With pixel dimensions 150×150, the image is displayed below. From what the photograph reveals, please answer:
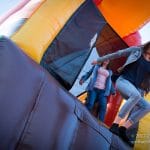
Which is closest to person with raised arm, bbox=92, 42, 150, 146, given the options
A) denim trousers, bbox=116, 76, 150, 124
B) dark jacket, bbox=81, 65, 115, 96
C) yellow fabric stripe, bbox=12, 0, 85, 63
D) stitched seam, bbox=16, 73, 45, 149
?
denim trousers, bbox=116, 76, 150, 124

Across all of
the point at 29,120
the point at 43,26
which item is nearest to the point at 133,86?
the point at 43,26

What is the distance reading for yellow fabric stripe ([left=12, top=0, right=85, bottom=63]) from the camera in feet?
8.44

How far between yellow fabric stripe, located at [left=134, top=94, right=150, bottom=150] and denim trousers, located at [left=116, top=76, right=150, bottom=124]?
29 cm

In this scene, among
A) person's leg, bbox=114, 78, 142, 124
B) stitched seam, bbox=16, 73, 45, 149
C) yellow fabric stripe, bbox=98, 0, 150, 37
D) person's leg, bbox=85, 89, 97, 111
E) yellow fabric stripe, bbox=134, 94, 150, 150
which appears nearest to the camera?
stitched seam, bbox=16, 73, 45, 149

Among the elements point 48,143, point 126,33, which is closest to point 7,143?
point 48,143

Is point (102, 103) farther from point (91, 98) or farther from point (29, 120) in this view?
point (29, 120)

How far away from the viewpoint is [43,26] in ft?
8.94

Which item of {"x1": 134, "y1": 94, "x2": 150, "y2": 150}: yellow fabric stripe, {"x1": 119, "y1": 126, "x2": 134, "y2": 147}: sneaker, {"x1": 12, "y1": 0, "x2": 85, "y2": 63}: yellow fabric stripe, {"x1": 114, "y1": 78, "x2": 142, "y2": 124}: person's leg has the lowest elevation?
{"x1": 134, "y1": 94, "x2": 150, "y2": 150}: yellow fabric stripe

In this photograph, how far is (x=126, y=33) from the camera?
342cm

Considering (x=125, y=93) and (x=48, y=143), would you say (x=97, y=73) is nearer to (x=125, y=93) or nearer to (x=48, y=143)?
(x=125, y=93)

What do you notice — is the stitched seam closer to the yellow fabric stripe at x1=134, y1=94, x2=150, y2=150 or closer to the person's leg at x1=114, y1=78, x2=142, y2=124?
the person's leg at x1=114, y1=78, x2=142, y2=124

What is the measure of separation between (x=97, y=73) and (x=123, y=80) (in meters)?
A: 0.50

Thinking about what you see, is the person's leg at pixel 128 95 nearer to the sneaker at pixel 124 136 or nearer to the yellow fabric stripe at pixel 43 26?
the sneaker at pixel 124 136

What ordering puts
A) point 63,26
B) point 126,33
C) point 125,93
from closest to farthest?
point 125,93, point 63,26, point 126,33
